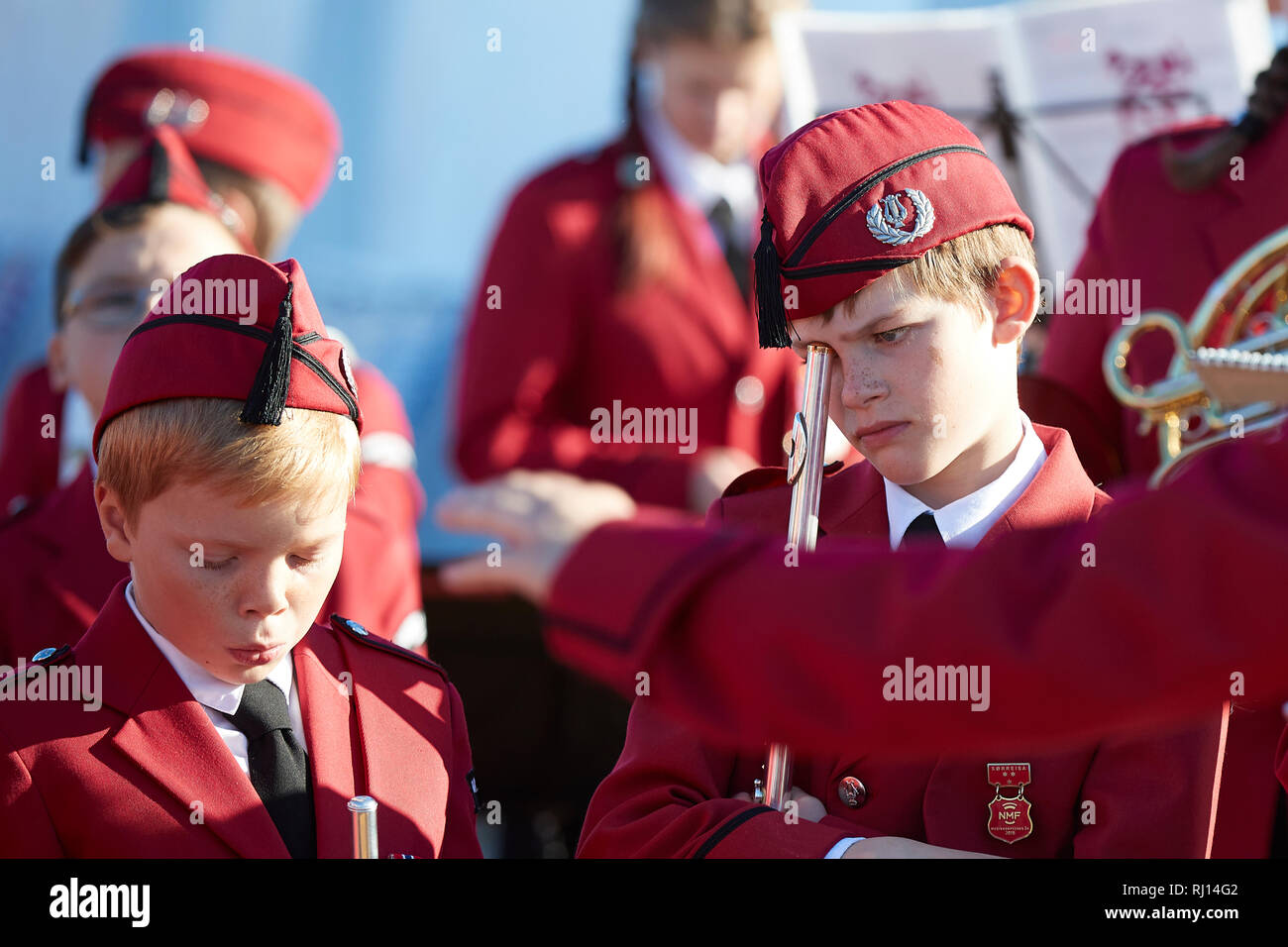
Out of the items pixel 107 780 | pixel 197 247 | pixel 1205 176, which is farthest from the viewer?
pixel 1205 176

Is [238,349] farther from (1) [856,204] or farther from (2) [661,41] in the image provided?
(2) [661,41]

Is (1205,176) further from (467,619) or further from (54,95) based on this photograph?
(54,95)

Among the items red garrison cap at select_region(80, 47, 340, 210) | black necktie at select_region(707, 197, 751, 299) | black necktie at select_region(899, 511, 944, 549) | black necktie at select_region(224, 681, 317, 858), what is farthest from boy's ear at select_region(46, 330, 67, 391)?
black necktie at select_region(707, 197, 751, 299)

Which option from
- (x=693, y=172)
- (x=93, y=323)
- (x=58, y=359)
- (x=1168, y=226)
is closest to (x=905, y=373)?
(x=1168, y=226)

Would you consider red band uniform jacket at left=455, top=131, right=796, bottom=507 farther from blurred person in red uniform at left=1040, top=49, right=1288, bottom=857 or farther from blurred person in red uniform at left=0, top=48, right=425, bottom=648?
blurred person in red uniform at left=1040, top=49, right=1288, bottom=857

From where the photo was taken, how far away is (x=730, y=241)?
384 cm

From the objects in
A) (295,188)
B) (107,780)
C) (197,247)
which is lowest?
(107,780)

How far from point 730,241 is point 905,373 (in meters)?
1.99

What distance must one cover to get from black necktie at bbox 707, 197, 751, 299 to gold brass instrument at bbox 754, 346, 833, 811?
1.87m

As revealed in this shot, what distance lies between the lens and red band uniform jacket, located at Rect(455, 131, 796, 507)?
351 cm

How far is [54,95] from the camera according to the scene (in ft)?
16.9

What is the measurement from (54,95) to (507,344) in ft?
8.16

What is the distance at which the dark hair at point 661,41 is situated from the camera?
3588 millimetres
